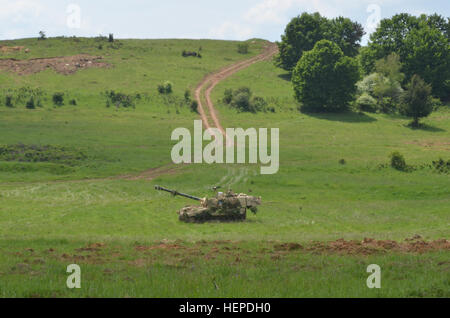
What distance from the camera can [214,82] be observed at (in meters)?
120

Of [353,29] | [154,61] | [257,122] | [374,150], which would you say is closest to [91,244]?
[374,150]

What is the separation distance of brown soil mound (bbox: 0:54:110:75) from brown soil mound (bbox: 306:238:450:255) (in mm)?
105746

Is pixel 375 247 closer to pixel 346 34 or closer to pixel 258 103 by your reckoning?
pixel 258 103

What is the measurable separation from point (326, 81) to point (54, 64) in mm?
65814

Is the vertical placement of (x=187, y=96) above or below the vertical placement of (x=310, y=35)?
below

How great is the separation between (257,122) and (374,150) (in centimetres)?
2564

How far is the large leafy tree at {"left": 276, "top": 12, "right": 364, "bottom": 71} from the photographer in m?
133

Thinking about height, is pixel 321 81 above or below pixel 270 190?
above

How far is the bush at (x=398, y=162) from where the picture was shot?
57.8 metres

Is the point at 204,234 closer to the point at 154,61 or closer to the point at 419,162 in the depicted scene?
the point at 419,162

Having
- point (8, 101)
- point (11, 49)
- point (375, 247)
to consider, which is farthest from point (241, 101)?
point (375, 247)

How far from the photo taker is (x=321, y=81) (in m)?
100
